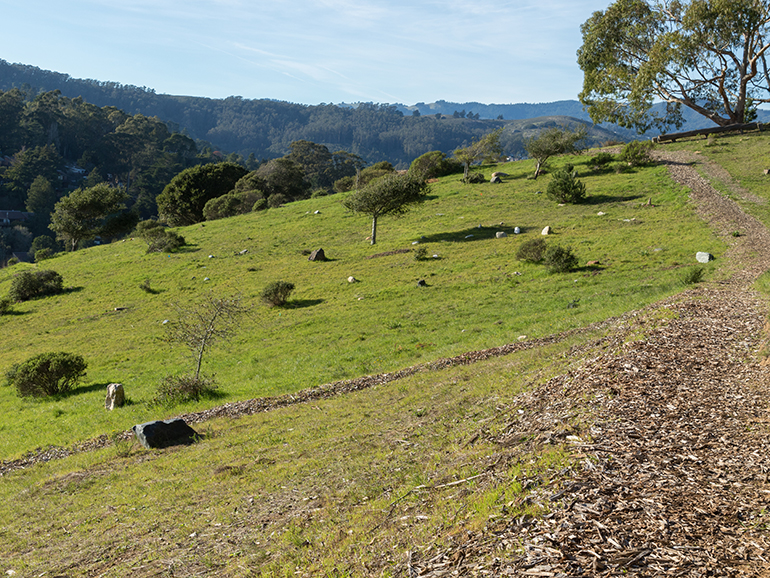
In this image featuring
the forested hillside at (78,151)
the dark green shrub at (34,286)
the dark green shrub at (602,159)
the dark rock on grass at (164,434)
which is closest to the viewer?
the dark rock on grass at (164,434)

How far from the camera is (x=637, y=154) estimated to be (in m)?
52.3

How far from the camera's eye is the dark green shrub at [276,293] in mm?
31312

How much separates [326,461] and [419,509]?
3813mm

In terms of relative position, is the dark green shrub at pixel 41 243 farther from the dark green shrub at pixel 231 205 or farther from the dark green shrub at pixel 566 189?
the dark green shrub at pixel 566 189

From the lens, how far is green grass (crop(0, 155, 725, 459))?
20141 millimetres

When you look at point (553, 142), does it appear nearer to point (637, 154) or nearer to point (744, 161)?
point (637, 154)

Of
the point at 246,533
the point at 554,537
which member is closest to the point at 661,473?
the point at 554,537

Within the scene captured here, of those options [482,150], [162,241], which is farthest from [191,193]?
[482,150]

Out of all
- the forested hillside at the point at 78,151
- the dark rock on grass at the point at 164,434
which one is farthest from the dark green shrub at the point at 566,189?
the forested hillside at the point at 78,151

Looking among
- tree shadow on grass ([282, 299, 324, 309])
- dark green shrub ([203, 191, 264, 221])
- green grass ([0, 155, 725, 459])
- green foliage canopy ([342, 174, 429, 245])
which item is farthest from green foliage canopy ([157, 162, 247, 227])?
tree shadow on grass ([282, 299, 324, 309])

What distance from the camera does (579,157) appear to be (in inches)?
2366

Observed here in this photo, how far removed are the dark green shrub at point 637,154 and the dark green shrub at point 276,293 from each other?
41.9 metres

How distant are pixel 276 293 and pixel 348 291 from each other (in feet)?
15.9

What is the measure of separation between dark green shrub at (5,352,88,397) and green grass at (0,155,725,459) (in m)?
0.72
